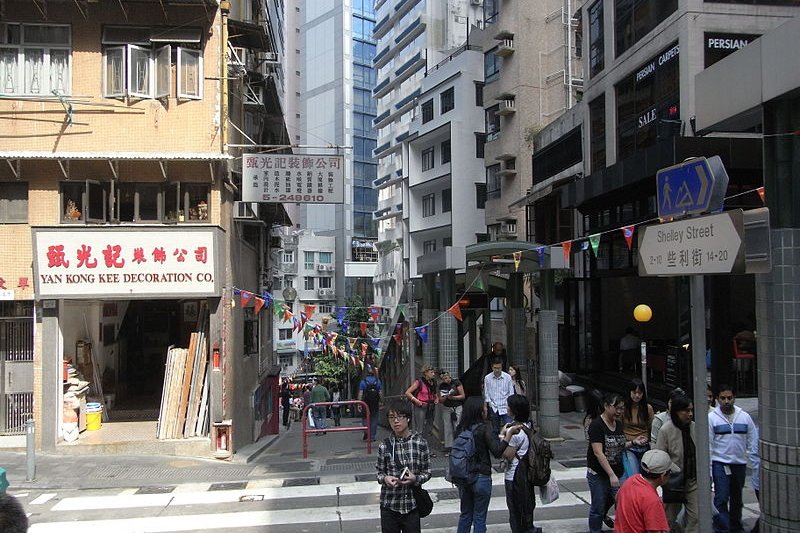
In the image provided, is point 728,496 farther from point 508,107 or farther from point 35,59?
point 508,107

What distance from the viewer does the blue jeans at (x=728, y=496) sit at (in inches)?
283

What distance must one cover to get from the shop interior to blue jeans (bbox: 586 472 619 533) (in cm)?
1005

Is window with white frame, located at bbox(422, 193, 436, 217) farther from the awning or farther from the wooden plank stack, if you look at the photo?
the wooden plank stack

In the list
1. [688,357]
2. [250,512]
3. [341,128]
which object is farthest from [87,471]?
[341,128]

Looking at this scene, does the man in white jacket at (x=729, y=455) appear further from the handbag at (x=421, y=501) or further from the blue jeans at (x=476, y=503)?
the handbag at (x=421, y=501)

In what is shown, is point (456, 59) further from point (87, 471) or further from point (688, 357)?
point (87, 471)

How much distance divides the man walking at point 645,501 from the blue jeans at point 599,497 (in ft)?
7.12

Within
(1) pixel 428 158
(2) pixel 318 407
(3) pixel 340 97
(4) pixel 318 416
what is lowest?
(4) pixel 318 416

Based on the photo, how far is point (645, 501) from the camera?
4.67m

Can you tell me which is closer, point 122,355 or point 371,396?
point 371,396

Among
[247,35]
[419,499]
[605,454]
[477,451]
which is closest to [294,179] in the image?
[247,35]

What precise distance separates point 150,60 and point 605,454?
11988mm

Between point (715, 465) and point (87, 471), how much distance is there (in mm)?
10358

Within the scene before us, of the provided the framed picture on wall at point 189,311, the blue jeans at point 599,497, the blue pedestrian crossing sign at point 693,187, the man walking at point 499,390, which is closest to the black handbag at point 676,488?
the blue jeans at point 599,497
